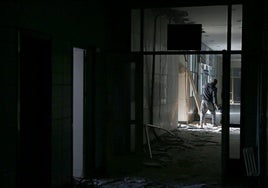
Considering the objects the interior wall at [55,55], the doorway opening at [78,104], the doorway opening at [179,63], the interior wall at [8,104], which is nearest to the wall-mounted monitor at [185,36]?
the doorway opening at [179,63]

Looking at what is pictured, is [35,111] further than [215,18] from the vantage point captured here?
No

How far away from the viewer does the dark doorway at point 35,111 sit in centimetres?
430

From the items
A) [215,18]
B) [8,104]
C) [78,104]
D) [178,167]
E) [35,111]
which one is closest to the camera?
[8,104]

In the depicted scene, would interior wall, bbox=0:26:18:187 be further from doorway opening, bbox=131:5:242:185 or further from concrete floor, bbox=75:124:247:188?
doorway opening, bbox=131:5:242:185

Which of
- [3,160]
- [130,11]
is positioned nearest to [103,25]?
[130,11]

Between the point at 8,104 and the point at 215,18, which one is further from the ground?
the point at 215,18

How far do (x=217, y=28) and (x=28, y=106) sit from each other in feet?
24.7

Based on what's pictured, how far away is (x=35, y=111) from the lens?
454 cm

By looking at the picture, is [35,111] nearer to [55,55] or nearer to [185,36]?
[55,55]

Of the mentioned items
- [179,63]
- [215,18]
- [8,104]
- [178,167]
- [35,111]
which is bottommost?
[178,167]

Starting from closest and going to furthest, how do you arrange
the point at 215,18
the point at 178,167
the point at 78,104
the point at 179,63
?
the point at 78,104
the point at 178,167
the point at 215,18
the point at 179,63

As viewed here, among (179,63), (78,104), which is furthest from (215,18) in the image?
(78,104)

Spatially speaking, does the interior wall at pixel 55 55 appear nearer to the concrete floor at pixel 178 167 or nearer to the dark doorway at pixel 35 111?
the dark doorway at pixel 35 111

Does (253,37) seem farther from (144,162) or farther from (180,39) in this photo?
(144,162)
